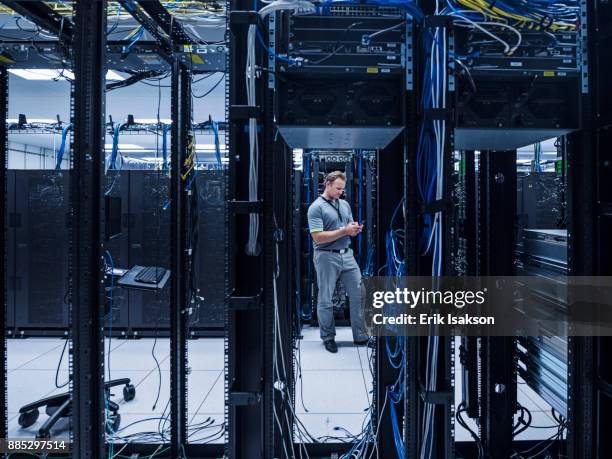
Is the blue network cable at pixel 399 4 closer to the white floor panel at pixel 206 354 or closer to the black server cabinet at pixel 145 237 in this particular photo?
the white floor panel at pixel 206 354

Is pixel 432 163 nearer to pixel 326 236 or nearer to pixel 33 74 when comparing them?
pixel 326 236

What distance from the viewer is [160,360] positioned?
4.24 m

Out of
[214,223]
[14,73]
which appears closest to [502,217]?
[214,223]

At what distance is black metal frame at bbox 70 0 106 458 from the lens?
1.72 m

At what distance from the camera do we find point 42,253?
480 centimetres

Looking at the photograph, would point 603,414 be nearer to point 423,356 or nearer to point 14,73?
point 423,356

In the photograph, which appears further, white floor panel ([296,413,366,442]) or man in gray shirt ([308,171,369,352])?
man in gray shirt ([308,171,369,352])

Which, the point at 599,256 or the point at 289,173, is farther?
the point at 289,173

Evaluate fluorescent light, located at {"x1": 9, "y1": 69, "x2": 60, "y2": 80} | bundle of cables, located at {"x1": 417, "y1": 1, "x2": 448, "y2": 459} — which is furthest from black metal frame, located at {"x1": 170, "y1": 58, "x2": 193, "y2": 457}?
fluorescent light, located at {"x1": 9, "y1": 69, "x2": 60, "y2": 80}

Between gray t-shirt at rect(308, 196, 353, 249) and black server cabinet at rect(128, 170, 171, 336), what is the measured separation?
6.00 ft

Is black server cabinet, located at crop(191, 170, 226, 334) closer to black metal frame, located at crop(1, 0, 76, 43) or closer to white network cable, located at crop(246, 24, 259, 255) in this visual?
black metal frame, located at crop(1, 0, 76, 43)

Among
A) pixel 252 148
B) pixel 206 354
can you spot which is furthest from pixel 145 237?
pixel 252 148

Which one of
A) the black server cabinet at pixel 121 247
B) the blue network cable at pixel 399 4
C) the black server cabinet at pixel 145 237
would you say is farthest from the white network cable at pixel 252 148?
the black server cabinet at pixel 121 247

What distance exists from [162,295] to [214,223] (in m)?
1.07
